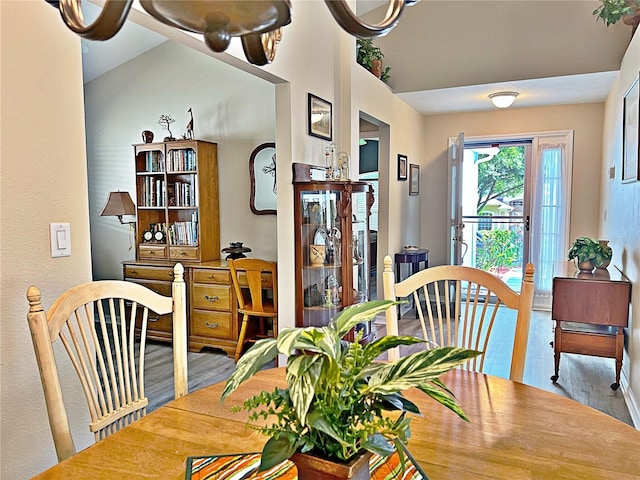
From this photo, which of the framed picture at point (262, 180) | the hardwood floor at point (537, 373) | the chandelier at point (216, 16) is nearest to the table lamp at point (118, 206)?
the framed picture at point (262, 180)

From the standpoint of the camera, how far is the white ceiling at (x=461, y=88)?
4570 mm

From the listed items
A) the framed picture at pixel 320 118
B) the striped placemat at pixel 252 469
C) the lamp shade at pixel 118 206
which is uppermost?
the framed picture at pixel 320 118

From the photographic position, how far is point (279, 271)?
3398 mm

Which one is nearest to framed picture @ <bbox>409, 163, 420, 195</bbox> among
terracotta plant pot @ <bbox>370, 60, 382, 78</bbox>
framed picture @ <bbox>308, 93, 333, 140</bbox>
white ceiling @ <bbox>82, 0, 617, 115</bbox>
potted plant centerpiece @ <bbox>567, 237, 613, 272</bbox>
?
white ceiling @ <bbox>82, 0, 617, 115</bbox>

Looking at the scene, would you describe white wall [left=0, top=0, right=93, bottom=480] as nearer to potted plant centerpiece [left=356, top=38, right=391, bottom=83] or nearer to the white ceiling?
the white ceiling

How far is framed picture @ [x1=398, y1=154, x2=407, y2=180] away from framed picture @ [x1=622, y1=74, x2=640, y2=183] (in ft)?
7.33

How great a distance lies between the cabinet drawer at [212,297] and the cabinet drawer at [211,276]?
44mm

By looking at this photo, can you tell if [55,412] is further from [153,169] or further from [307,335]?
[153,169]

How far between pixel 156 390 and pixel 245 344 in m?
0.86

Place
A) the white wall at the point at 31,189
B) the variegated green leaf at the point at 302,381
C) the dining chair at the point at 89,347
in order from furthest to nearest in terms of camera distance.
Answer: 1. the white wall at the point at 31,189
2. the dining chair at the point at 89,347
3. the variegated green leaf at the point at 302,381

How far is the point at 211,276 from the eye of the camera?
13.7 feet

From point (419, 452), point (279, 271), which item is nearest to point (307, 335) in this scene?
Result: point (419, 452)

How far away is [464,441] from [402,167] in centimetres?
461

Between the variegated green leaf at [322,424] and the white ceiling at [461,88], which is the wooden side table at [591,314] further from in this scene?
the variegated green leaf at [322,424]
